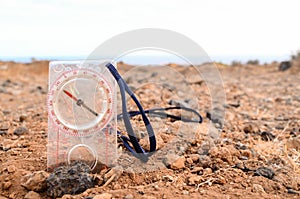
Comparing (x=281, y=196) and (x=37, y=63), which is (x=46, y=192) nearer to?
(x=281, y=196)

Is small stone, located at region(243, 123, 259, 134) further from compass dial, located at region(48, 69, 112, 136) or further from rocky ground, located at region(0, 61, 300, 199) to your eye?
compass dial, located at region(48, 69, 112, 136)

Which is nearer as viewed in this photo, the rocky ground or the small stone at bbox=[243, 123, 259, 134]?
the rocky ground

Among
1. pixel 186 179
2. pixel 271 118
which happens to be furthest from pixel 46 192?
pixel 271 118

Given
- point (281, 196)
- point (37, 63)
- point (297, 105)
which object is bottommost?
point (281, 196)

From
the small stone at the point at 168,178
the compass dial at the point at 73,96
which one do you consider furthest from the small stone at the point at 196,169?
the compass dial at the point at 73,96

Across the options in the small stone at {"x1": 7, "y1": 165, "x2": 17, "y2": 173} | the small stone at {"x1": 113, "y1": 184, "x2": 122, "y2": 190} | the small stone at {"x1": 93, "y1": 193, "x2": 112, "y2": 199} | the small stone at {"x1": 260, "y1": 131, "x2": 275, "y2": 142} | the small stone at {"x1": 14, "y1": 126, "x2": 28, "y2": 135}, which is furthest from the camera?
the small stone at {"x1": 260, "y1": 131, "x2": 275, "y2": 142}

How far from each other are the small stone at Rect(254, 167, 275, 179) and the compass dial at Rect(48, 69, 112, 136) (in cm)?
78

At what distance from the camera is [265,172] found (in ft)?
6.20

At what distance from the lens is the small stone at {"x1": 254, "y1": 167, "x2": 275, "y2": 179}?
1871 millimetres

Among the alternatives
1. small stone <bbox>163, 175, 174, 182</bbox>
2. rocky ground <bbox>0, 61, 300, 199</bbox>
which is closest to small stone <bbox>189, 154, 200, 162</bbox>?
rocky ground <bbox>0, 61, 300, 199</bbox>

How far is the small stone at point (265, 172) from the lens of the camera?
1.87m

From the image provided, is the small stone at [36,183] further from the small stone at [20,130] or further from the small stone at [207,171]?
the small stone at [20,130]

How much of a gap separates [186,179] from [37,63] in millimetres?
12220

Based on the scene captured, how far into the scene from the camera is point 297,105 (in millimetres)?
4766
